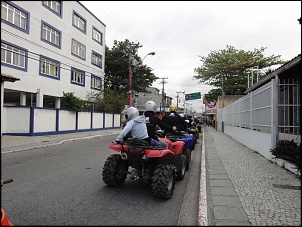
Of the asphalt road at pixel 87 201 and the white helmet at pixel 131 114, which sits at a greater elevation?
the white helmet at pixel 131 114

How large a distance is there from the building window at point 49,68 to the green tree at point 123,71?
12.7 metres

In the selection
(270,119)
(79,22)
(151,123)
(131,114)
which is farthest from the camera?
(79,22)

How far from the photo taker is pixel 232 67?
33.7 m

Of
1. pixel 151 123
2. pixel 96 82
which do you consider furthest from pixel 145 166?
pixel 96 82

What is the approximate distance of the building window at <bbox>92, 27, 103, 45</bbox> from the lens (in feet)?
101

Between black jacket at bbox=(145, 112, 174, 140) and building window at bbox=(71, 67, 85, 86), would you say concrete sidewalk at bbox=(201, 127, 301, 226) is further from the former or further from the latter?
building window at bbox=(71, 67, 85, 86)

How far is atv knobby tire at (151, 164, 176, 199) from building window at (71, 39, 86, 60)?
79.0 ft

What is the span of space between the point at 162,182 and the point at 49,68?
21.2 metres

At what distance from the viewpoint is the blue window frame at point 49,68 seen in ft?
71.2

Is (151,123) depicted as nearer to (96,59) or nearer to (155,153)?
(155,153)

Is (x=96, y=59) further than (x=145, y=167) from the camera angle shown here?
Yes

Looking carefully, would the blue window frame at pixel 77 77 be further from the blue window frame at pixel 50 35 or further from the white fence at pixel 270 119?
the white fence at pixel 270 119

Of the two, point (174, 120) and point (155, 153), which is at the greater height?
point (174, 120)

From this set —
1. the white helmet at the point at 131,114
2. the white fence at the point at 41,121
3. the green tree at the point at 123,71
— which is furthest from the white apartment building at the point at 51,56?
the white helmet at the point at 131,114
